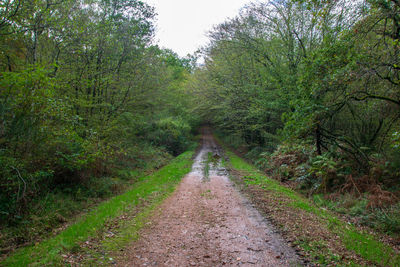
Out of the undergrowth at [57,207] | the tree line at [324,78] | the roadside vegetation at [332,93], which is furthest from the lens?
the tree line at [324,78]

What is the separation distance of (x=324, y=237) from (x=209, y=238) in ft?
8.62

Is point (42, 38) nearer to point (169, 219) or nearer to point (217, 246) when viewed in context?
point (169, 219)

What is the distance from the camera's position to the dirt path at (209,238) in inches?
177

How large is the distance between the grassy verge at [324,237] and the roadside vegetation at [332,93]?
109 cm

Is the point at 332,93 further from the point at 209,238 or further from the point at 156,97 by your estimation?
the point at 156,97

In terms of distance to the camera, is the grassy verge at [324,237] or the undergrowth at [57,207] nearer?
the grassy verge at [324,237]

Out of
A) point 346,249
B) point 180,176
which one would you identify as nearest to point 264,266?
point 346,249

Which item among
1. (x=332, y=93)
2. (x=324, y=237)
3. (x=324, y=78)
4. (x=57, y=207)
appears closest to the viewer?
(x=324, y=237)

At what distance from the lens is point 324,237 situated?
207 inches

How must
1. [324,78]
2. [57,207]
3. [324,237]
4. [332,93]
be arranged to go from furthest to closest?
[332,93] < [57,207] < [324,78] < [324,237]

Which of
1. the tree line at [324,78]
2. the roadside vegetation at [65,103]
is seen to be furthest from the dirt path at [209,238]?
the tree line at [324,78]

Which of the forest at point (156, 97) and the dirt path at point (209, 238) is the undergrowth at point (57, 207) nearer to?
the forest at point (156, 97)

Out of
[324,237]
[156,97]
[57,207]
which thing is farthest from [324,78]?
[156,97]

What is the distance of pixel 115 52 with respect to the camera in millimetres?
13359
